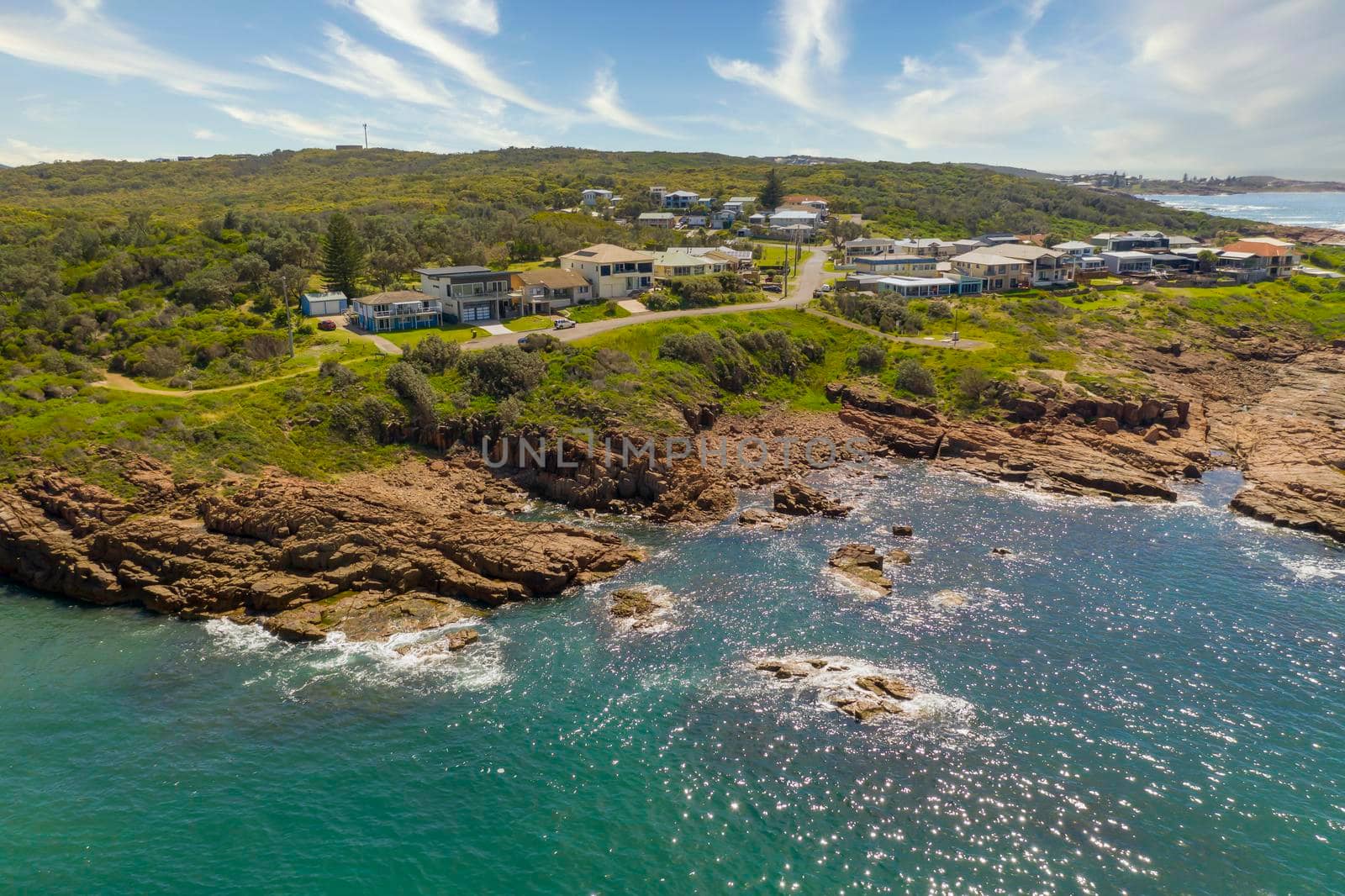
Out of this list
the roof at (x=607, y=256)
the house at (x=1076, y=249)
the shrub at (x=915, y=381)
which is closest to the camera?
the shrub at (x=915, y=381)

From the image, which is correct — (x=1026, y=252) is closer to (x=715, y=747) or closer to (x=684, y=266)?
→ (x=684, y=266)

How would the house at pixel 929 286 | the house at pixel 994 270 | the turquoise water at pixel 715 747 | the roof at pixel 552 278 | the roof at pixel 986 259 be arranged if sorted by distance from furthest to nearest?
the roof at pixel 986 259 < the house at pixel 994 270 < the house at pixel 929 286 < the roof at pixel 552 278 < the turquoise water at pixel 715 747

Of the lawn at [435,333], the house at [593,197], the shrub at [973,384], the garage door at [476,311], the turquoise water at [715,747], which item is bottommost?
Result: the turquoise water at [715,747]

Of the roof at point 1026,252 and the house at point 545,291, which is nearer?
the house at point 545,291

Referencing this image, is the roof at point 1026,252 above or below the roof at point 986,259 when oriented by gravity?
above

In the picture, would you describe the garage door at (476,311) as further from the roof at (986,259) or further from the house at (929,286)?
the roof at (986,259)

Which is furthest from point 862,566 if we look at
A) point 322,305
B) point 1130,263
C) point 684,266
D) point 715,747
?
point 1130,263

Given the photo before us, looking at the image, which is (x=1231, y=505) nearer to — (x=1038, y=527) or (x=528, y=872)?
(x=1038, y=527)

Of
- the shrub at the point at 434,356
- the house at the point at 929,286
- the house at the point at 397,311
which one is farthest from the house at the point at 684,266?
the shrub at the point at 434,356
